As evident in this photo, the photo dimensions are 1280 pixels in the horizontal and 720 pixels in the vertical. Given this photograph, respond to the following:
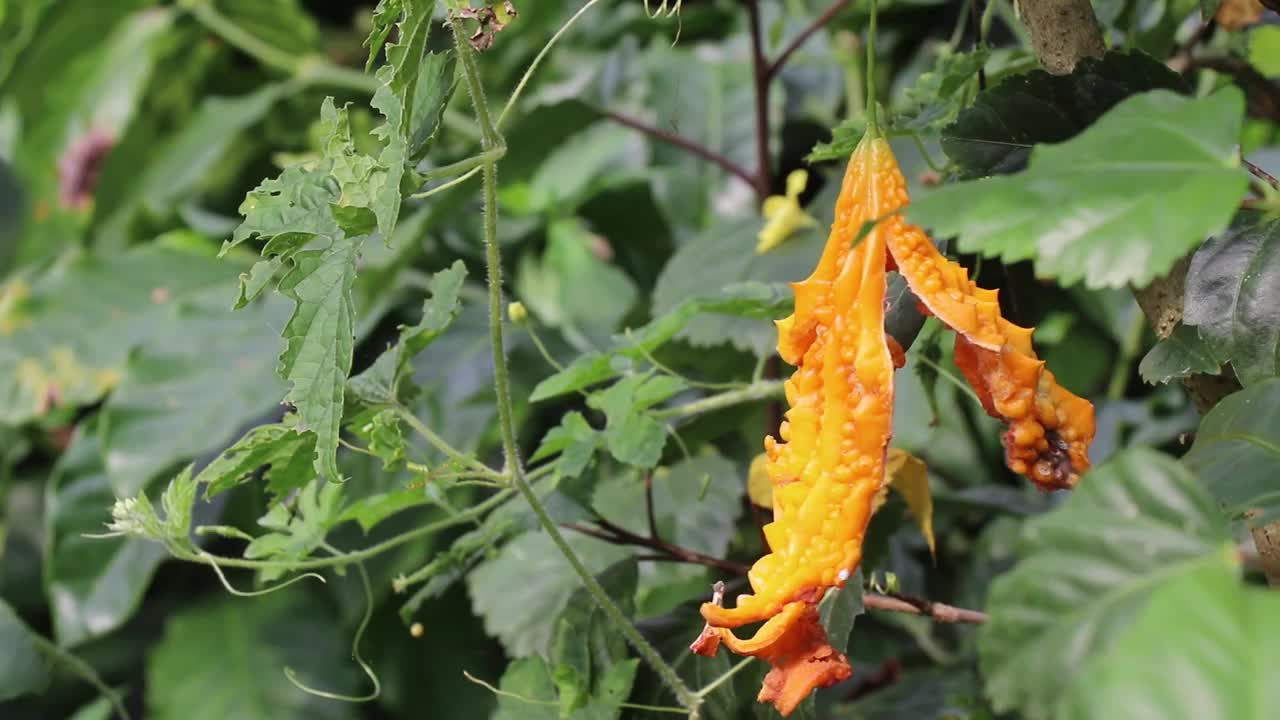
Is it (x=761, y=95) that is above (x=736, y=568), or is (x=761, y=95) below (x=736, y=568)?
above

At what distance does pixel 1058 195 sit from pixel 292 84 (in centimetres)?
135

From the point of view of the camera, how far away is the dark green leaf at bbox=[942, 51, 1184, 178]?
53 centimetres

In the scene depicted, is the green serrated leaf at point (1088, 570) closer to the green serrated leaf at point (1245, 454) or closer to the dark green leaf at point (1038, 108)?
the green serrated leaf at point (1245, 454)

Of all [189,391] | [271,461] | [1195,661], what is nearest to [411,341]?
[271,461]

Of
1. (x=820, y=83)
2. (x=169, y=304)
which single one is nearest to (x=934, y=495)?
(x=820, y=83)

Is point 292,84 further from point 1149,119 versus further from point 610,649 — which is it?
point 1149,119

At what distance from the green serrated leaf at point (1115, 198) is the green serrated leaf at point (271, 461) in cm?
35

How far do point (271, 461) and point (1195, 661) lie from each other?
479 millimetres

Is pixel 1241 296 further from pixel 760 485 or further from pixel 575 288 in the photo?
pixel 575 288

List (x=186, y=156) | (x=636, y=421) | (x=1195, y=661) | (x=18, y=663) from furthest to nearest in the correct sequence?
(x=186, y=156) → (x=18, y=663) → (x=636, y=421) → (x=1195, y=661)

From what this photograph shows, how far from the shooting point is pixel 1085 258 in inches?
14.2

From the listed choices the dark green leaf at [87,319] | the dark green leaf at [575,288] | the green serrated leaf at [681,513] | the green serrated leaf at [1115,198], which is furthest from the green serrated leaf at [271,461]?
the dark green leaf at [87,319]

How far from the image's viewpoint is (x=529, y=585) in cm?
86

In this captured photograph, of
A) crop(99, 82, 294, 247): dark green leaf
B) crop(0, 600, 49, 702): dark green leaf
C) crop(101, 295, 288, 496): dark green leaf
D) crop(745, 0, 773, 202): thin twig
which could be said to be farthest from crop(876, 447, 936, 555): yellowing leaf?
crop(99, 82, 294, 247): dark green leaf
